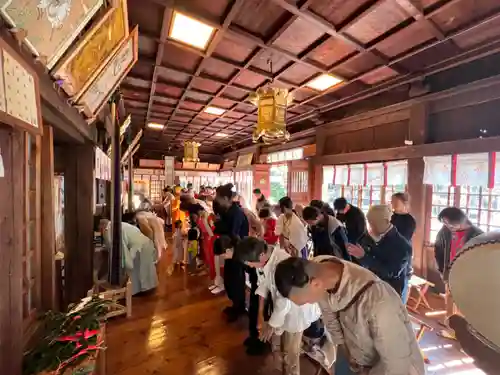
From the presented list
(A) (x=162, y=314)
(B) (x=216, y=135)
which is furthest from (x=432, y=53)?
(B) (x=216, y=135)

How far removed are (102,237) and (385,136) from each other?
19.4 feet

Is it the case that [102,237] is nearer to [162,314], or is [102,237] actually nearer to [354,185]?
[162,314]

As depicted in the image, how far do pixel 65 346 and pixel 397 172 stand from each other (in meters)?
5.65

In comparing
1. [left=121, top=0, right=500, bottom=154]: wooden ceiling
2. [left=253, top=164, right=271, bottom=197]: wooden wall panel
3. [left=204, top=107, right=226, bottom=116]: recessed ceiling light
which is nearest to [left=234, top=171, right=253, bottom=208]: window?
[left=253, top=164, right=271, bottom=197]: wooden wall panel

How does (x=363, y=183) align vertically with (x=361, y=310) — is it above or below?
above

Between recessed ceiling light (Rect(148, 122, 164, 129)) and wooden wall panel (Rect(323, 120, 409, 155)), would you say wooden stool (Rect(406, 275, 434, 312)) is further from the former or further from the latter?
recessed ceiling light (Rect(148, 122, 164, 129))

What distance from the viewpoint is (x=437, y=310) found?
4180mm

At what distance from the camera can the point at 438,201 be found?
483 cm

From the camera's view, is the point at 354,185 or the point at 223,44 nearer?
the point at 223,44

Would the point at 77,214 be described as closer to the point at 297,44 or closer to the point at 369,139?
the point at 297,44

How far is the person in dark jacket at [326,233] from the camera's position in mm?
3250

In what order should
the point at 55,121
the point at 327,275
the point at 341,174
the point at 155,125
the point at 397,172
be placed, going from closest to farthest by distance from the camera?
1. the point at 327,275
2. the point at 55,121
3. the point at 397,172
4. the point at 341,174
5. the point at 155,125

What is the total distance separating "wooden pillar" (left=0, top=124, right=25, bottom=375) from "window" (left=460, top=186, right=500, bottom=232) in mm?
5523

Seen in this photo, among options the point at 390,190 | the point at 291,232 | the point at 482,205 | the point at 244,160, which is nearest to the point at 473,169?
the point at 482,205
